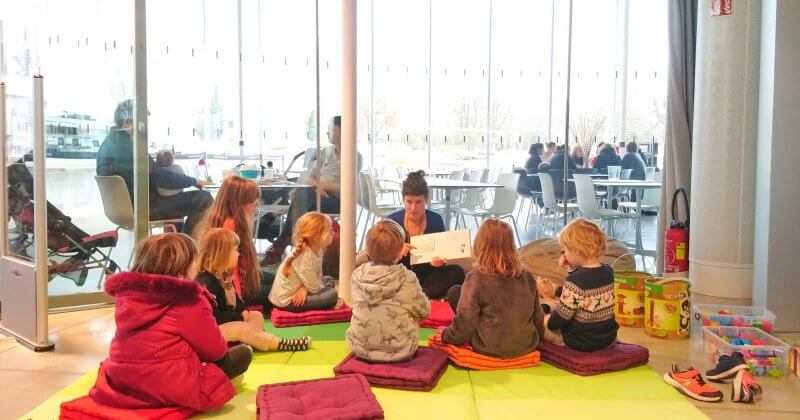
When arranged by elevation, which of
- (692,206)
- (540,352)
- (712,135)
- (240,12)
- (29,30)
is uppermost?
(240,12)

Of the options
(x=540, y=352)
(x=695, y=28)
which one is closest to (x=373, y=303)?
(x=540, y=352)

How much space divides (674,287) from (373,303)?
6.57 ft

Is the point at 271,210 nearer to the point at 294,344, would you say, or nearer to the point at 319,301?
the point at 319,301

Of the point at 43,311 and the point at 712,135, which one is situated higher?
the point at 712,135

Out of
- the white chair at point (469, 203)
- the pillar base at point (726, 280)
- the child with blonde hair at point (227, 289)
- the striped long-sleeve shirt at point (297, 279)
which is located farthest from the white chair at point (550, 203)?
the child with blonde hair at point (227, 289)

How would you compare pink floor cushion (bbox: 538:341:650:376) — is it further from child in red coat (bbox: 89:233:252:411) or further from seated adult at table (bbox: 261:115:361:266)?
seated adult at table (bbox: 261:115:361:266)

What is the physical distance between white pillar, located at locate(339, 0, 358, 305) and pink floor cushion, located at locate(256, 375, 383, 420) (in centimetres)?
181

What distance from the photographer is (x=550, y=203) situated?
695cm

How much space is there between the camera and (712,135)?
5445 millimetres

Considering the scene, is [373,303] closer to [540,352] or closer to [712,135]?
[540,352]

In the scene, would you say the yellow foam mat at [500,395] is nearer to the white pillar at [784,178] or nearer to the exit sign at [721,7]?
the white pillar at [784,178]

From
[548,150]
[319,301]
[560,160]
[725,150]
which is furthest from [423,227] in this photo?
[548,150]

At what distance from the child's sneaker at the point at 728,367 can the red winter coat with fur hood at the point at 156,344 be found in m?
2.36

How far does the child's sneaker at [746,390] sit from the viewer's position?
10.2 ft
